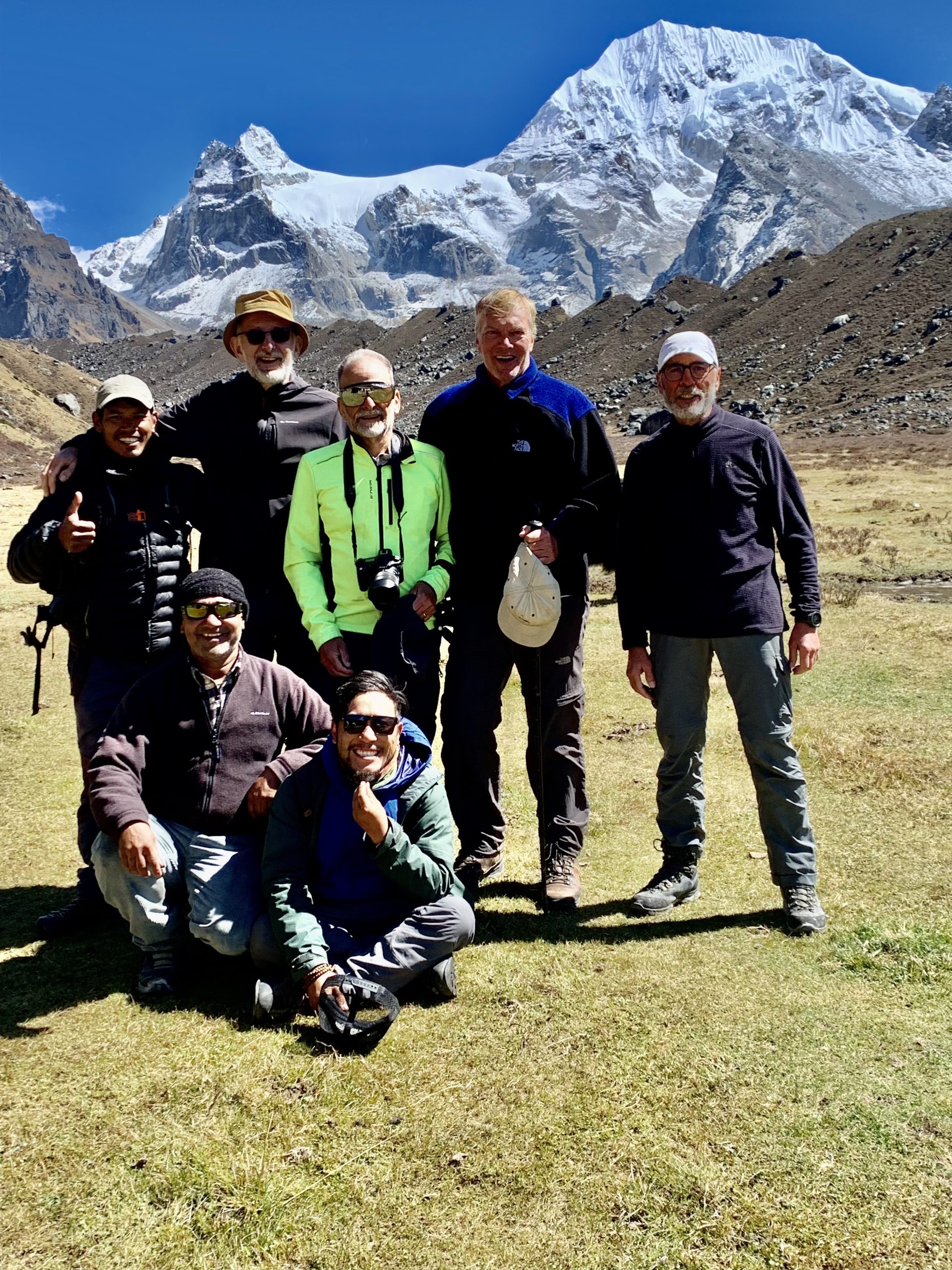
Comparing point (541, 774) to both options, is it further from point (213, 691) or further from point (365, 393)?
point (365, 393)

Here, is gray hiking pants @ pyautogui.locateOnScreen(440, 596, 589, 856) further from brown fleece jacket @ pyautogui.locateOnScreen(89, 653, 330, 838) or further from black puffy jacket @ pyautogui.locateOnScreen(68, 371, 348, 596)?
black puffy jacket @ pyautogui.locateOnScreen(68, 371, 348, 596)

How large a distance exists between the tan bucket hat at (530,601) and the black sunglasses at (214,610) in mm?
1475

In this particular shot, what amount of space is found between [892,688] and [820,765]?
103 inches

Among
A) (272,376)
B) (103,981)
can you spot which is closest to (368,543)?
(272,376)

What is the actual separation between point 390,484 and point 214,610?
119cm

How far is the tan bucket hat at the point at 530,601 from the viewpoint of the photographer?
17.7 feet

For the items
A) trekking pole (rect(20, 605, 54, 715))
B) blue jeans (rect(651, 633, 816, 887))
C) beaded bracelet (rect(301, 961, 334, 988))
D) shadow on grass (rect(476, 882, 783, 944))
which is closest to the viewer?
beaded bracelet (rect(301, 961, 334, 988))

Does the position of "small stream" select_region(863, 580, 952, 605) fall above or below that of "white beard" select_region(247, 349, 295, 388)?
below

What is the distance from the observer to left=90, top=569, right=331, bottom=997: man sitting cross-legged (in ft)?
15.9

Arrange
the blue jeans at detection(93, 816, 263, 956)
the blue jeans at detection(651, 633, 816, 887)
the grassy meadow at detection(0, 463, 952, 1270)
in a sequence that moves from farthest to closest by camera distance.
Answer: the blue jeans at detection(651, 633, 816, 887)
the blue jeans at detection(93, 816, 263, 956)
the grassy meadow at detection(0, 463, 952, 1270)

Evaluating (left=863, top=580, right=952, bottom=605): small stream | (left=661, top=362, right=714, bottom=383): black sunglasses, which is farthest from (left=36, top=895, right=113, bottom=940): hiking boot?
(left=863, top=580, right=952, bottom=605): small stream

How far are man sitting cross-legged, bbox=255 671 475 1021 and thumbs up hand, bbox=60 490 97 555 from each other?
1.76m

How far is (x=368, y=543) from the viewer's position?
541 centimetres

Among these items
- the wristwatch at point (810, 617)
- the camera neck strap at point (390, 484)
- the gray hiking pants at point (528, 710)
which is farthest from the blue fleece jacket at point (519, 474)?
the wristwatch at point (810, 617)
